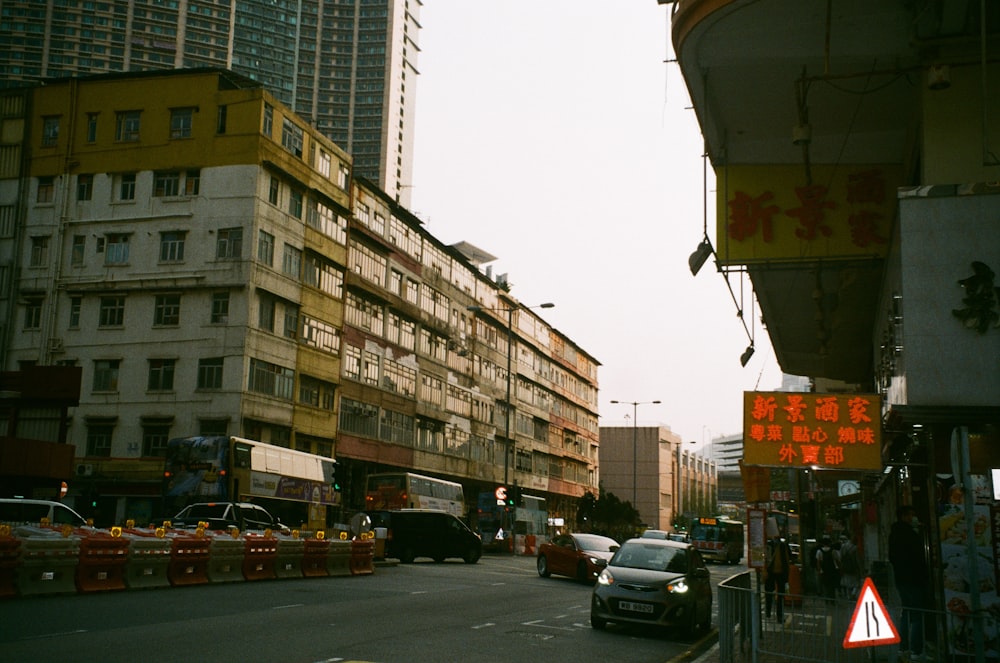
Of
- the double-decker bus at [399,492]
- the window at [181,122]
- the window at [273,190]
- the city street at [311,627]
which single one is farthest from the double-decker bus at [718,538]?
the city street at [311,627]

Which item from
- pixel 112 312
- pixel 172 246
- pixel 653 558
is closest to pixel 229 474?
pixel 172 246

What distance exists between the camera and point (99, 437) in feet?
135

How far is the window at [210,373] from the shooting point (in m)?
40.1

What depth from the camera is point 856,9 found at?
39.5 feet

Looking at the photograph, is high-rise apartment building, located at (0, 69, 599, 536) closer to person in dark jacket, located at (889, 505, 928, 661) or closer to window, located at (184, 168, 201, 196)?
window, located at (184, 168, 201, 196)

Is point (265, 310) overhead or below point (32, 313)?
overhead

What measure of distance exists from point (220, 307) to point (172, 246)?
3.78 m

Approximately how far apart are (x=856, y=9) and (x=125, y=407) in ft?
118

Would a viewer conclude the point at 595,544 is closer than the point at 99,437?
Yes

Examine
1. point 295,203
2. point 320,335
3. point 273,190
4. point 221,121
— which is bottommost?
point 320,335

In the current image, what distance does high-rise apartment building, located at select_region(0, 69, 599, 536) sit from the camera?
40.5 metres

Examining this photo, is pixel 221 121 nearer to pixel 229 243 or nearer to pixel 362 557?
pixel 229 243

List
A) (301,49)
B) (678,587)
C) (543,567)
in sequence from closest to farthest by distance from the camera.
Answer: (678,587), (543,567), (301,49)

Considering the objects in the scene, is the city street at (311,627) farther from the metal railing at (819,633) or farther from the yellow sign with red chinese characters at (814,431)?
the yellow sign with red chinese characters at (814,431)
